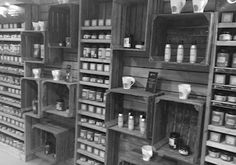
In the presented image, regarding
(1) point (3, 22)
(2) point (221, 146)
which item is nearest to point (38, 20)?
(1) point (3, 22)

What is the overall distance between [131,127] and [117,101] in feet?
1.21

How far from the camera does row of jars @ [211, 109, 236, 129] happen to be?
180cm

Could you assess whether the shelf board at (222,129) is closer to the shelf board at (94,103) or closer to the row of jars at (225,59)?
the row of jars at (225,59)

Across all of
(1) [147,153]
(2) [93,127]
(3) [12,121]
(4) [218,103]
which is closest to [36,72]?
(3) [12,121]

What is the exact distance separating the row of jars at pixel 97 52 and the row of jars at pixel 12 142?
1.93m

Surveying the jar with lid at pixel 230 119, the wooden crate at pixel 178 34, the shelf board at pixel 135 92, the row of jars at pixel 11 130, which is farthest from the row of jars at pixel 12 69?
the jar with lid at pixel 230 119

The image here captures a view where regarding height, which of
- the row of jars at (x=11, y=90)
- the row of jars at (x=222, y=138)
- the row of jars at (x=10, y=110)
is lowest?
the row of jars at (x=10, y=110)

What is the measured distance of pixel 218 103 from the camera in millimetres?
1841

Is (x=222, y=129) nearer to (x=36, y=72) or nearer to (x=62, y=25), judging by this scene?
(x=62, y=25)

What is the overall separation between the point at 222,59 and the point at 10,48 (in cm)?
297

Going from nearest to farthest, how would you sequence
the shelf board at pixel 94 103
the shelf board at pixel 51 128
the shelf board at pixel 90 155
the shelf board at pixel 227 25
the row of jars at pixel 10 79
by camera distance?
the shelf board at pixel 227 25 → the shelf board at pixel 94 103 → the shelf board at pixel 90 155 → the shelf board at pixel 51 128 → the row of jars at pixel 10 79

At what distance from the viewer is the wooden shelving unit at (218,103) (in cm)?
179

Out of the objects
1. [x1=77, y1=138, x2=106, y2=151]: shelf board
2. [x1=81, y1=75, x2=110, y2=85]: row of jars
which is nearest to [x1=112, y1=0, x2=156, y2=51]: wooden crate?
[x1=81, y1=75, x2=110, y2=85]: row of jars

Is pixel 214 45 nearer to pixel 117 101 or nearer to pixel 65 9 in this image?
pixel 117 101
